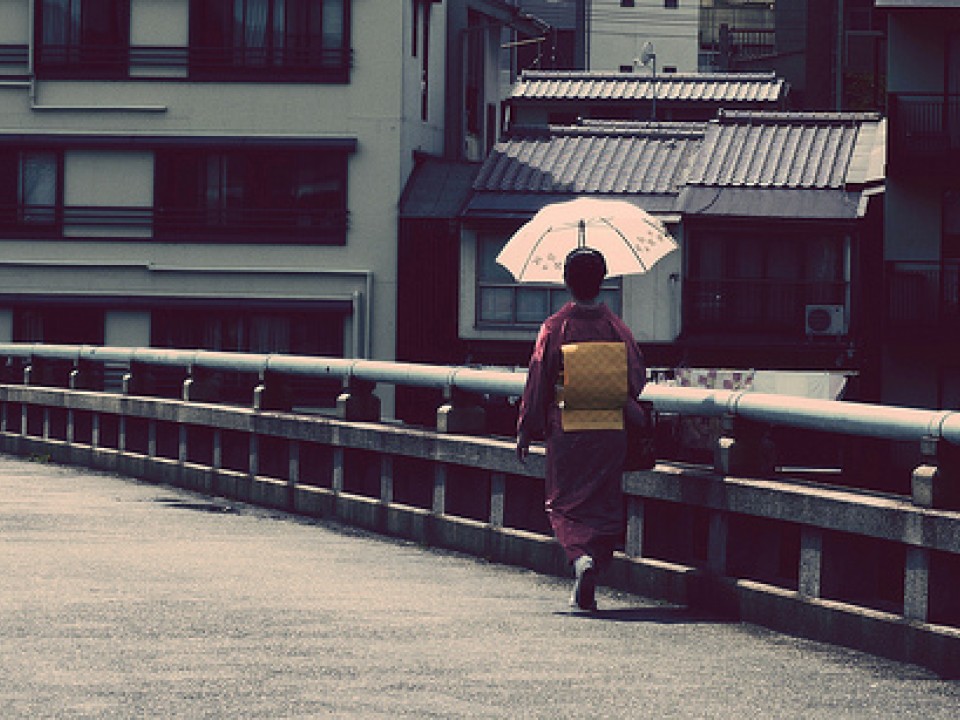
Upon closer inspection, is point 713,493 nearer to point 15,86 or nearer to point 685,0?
point 15,86

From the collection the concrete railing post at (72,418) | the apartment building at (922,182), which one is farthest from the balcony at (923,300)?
the concrete railing post at (72,418)

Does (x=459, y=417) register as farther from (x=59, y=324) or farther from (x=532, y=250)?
(x=59, y=324)

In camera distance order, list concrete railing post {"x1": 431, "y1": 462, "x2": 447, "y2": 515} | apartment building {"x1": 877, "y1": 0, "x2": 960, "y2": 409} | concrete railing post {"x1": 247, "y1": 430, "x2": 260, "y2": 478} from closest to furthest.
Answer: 1. concrete railing post {"x1": 431, "y1": 462, "x2": 447, "y2": 515}
2. concrete railing post {"x1": 247, "y1": 430, "x2": 260, "y2": 478}
3. apartment building {"x1": 877, "y1": 0, "x2": 960, "y2": 409}

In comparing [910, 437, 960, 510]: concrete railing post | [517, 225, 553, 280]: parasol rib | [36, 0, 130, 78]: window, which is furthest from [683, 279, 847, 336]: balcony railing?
[910, 437, 960, 510]: concrete railing post

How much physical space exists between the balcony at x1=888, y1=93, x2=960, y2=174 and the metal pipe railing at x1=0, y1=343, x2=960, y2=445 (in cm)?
2523

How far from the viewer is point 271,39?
144 ft

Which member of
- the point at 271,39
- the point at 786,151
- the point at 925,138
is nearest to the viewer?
the point at 925,138

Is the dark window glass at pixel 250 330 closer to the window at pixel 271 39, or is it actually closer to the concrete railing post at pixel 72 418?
the window at pixel 271 39

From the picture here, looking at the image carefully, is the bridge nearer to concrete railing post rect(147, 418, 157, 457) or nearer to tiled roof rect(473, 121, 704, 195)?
concrete railing post rect(147, 418, 157, 457)

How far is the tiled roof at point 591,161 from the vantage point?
4231cm

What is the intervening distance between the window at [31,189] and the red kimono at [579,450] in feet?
115

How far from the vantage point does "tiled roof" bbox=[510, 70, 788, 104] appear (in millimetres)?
52812

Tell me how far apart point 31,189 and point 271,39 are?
5.97 m

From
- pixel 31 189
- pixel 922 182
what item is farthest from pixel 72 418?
pixel 31 189
